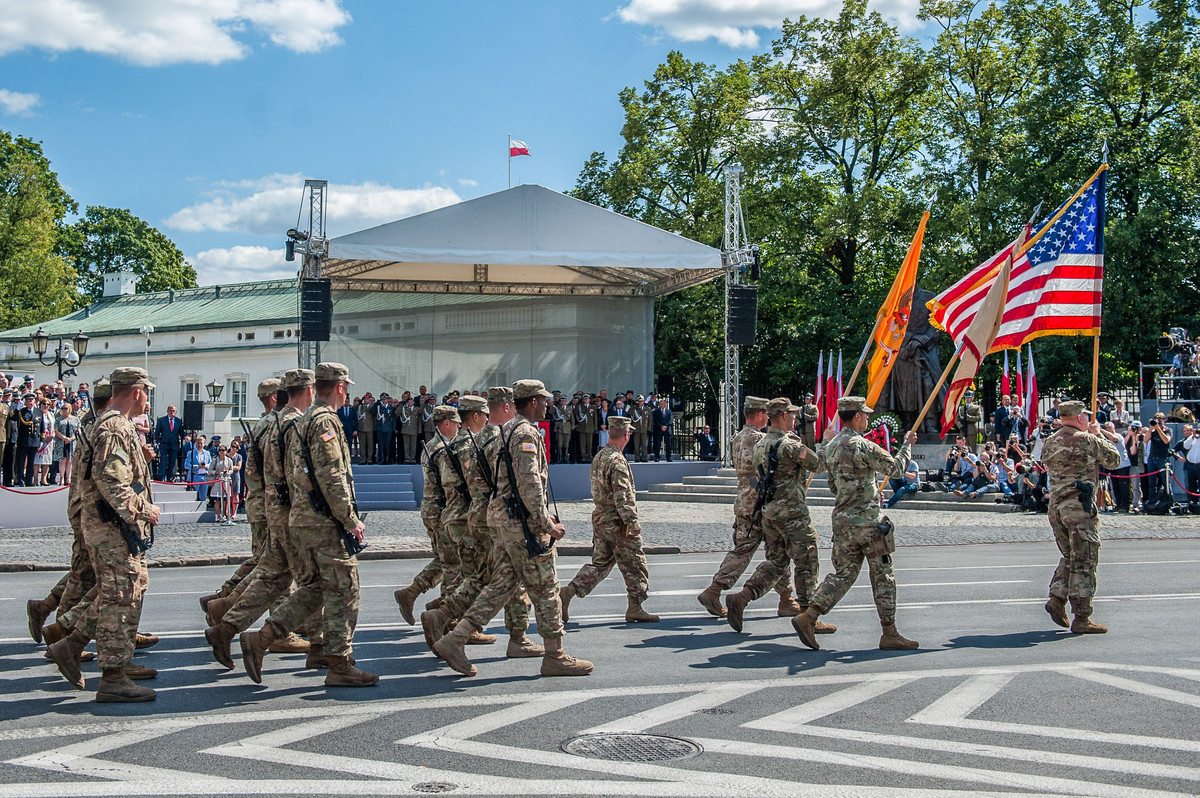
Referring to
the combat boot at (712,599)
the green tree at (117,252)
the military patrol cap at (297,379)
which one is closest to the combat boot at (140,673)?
the military patrol cap at (297,379)

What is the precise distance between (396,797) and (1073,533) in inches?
244

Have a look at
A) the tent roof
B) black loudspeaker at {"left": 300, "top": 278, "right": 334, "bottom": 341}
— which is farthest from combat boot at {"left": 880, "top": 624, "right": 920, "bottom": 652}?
black loudspeaker at {"left": 300, "top": 278, "right": 334, "bottom": 341}

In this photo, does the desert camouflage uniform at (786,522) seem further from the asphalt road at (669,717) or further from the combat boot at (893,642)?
the combat boot at (893,642)

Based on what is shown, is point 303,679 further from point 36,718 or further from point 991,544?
point 991,544

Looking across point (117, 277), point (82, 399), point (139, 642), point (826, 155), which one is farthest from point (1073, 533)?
point (117, 277)

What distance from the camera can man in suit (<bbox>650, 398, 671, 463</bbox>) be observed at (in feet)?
91.5

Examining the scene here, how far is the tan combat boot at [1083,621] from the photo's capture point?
8664 millimetres

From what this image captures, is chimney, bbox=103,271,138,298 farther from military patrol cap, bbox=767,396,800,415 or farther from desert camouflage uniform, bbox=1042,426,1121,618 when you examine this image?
desert camouflage uniform, bbox=1042,426,1121,618

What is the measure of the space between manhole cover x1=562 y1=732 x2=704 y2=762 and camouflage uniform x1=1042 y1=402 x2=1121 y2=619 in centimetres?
451

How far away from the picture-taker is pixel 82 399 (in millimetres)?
23031

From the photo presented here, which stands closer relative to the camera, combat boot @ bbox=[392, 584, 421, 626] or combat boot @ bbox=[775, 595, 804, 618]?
combat boot @ bbox=[392, 584, 421, 626]

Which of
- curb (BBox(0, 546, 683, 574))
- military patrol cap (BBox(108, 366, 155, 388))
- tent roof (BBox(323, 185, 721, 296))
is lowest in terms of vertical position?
curb (BBox(0, 546, 683, 574))

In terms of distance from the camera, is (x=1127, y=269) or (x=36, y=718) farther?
(x=1127, y=269)

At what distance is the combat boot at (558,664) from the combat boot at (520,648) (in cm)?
72
